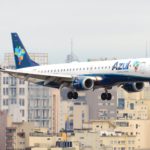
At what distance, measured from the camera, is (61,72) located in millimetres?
156625

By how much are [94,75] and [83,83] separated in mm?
2132

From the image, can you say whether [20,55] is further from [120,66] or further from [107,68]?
[120,66]

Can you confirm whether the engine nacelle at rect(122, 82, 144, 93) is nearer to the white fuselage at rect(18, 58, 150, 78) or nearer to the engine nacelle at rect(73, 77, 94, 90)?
the white fuselage at rect(18, 58, 150, 78)

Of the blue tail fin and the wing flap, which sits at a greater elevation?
the blue tail fin

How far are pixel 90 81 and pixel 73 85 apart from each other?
2.08 metres

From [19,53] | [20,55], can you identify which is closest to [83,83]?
[20,55]

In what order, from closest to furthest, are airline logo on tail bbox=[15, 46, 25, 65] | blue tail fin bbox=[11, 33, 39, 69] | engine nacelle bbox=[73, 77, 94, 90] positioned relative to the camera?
1. engine nacelle bbox=[73, 77, 94, 90]
2. blue tail fin bbox=[11, 33, 39, 69]
3. airline logo on tail bbox=[15, 46, 25, 65]

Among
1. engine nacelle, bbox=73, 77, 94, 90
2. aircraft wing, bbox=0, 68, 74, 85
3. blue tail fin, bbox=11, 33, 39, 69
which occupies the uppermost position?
blue tail fin, bbox=11, 33, 39, 69

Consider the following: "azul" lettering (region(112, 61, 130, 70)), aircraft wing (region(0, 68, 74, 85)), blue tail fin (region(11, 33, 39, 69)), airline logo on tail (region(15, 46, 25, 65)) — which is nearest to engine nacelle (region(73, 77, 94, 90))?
aircraft wing (region(0, 68, 74, 85))

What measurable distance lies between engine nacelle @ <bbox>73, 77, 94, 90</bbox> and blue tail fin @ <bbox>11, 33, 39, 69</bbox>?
1657 cm

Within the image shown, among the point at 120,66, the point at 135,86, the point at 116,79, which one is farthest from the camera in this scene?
the point at 135,86

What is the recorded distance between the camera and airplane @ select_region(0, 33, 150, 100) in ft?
485

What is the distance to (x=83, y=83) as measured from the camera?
493 ft

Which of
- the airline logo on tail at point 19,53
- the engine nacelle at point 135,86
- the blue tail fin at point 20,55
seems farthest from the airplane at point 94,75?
the airline logo on tail at point 19,53
